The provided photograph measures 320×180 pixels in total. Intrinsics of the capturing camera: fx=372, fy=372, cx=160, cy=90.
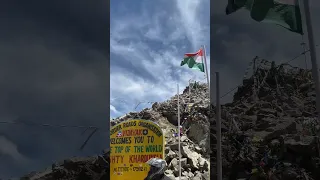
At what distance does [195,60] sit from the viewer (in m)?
13.4

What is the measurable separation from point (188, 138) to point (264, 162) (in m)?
12.8

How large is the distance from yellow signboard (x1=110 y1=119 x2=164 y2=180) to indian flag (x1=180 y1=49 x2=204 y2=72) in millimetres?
3517

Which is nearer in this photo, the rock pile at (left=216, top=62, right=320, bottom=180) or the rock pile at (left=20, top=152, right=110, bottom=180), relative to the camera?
the rock pile at (left=20, top=152, right=110, bottom=180)

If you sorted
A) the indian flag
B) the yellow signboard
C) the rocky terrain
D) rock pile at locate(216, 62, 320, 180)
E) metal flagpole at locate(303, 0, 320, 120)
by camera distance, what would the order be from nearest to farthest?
metal flagpole at locate(303, 0, 320, 120)
the rocky terrain
rock pile at locate(216, 62, 320, 180)
the yellow signboard
the indian flag

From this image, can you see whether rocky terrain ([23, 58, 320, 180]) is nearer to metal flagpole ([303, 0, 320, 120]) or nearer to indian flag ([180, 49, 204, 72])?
metal flagpole ([303, 0, 320, 120])

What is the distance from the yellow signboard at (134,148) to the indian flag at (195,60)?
11.5 feet

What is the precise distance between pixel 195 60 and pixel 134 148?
14.1ft

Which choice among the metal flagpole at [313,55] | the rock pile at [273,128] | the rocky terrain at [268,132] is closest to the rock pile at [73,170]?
the rocky terrain at [268,132]

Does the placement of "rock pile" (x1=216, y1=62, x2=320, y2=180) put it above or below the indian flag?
below

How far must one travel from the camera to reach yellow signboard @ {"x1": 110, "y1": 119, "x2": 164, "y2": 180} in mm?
10539

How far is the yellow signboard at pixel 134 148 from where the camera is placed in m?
10.5

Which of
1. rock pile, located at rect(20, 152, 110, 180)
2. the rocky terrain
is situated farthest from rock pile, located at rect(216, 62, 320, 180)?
rock pile, located at rect(20, 152, 110, 180)

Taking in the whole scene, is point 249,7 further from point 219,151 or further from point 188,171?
point 188,171

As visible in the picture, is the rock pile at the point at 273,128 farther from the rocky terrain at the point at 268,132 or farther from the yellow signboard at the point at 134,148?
the yellow signboard at the point at 134,148
